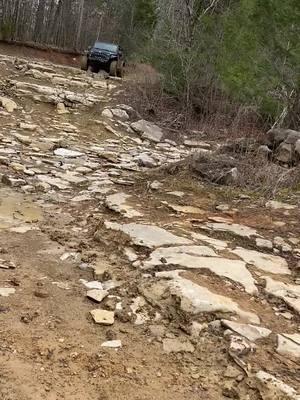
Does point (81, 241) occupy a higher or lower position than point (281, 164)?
lower

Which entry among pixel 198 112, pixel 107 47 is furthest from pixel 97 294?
pixel 107 47

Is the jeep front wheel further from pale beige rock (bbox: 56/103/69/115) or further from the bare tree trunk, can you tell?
pale beige rock (bbox: 56/103/69/115)

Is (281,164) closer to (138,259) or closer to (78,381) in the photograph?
(138,259)

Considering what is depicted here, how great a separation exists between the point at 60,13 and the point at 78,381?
20759 mm

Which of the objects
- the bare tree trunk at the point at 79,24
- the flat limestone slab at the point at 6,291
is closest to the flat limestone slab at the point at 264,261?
the flat limestone slab at the point at 6,291

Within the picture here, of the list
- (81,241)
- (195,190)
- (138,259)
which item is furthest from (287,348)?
(195,190)

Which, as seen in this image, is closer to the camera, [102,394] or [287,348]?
[102,394]

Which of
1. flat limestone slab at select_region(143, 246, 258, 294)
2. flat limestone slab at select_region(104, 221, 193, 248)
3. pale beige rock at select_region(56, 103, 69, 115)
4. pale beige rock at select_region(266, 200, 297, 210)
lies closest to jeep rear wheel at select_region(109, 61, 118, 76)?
pale beige rock at select_region(56, 103, 69, 115)

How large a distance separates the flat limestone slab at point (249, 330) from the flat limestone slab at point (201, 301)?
0.08m

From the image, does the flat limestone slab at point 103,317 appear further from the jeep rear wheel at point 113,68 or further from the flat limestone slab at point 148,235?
the jeep rear wheel at point 113,68

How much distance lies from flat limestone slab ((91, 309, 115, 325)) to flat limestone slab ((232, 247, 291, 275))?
1193 millimetres

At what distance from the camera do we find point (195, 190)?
17.4 feet

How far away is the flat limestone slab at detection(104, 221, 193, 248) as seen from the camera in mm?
3766

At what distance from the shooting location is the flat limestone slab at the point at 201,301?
2.84 metres
